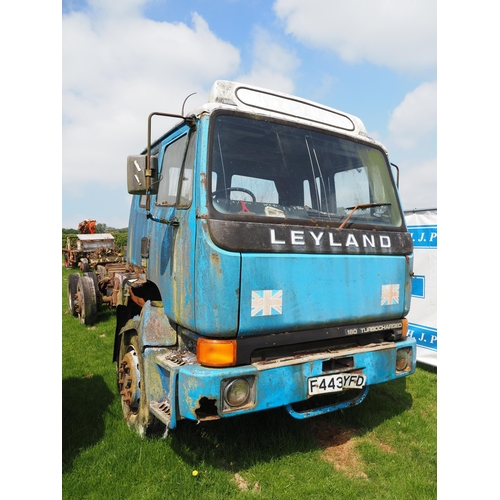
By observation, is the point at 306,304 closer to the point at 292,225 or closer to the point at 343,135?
the point at 292,225

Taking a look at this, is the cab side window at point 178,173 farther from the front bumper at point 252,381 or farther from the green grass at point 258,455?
the green grass at point 258,455

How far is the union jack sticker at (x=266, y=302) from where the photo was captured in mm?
2545

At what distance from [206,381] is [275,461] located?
1.10 m

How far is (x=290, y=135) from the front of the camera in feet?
9.85

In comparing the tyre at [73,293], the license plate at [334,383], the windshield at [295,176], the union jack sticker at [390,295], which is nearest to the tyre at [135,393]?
the license plate at [334,383]

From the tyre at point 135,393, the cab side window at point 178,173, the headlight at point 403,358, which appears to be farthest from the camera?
the headlight at point 403,358

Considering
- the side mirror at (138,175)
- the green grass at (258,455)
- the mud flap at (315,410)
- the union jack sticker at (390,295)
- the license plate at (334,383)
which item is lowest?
the green grass at (258,455)

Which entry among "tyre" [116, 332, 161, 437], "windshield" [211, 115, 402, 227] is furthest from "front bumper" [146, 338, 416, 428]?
"windshield" [211, 115, 402, 227]

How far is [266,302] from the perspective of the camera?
2.58m

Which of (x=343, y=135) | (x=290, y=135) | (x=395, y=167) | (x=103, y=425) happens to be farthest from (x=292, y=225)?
(x=103, y=425)

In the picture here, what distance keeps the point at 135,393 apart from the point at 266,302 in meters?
1.43

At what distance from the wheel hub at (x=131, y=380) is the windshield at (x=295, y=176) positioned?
157cm

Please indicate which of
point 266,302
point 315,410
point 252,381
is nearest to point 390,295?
point 315,410

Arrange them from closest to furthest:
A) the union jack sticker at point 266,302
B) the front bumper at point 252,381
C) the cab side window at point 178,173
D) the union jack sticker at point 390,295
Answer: the front bumper at point 252,381, the union jack sticker at point 266,302, the cab side window at point 178,173, the union jack sticker at point 390,295
